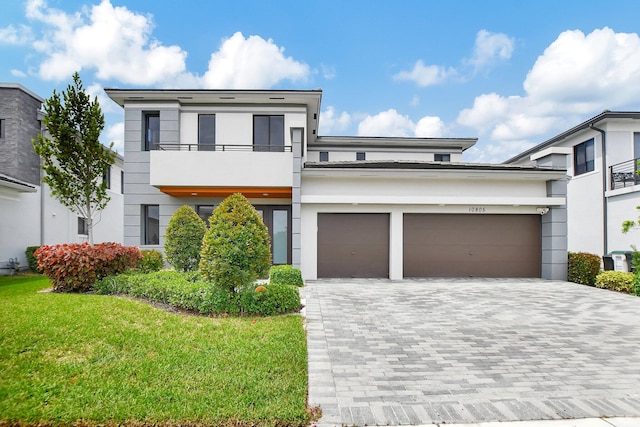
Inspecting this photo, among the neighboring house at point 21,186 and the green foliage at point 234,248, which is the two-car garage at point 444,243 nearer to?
the green foliage at point 234,248

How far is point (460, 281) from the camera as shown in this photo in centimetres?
1306

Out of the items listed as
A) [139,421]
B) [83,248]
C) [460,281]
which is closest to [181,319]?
[139,421]

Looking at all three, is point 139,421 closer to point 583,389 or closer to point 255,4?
point 583,389

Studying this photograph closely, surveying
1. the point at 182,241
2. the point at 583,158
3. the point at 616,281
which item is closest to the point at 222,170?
the point at 182,241

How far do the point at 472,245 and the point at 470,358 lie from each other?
9690 millimetres

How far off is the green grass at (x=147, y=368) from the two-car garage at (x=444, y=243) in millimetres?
7039

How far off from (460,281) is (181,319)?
10418 mm

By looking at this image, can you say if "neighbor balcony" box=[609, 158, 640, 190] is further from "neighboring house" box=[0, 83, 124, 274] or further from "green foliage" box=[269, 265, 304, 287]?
"neighboring house" box=[0, 83, 124, 274]

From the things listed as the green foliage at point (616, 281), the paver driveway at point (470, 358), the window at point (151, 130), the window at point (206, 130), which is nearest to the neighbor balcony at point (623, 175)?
the green foliage at point (616, 281)

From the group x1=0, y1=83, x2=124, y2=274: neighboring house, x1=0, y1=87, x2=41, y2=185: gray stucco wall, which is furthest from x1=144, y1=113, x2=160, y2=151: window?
x1=0, y1=87, x2=41, y2=185: gray stucco wall

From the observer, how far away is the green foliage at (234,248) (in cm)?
753

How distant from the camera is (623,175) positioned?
16672mm

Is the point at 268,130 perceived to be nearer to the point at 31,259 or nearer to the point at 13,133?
the point at 13,133

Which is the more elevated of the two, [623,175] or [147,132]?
[147,132]
